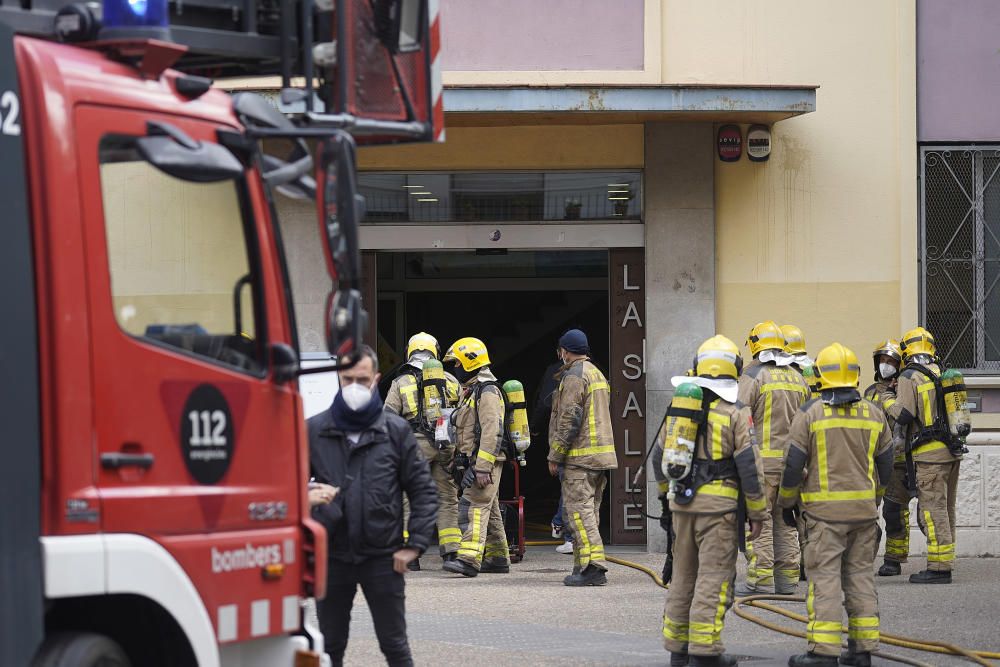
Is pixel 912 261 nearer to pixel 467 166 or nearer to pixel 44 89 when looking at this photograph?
pixel 467 166

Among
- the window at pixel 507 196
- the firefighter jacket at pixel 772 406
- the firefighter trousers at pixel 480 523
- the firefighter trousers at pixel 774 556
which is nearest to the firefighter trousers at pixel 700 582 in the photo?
the firefighter trousers at pixel 774 556

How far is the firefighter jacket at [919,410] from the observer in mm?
12414

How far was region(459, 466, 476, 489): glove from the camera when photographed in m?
12.8

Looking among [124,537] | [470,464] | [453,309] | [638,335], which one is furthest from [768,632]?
[453,309]

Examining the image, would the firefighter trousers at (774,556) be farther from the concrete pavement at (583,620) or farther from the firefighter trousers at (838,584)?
the firefighter trousers at (838,584)

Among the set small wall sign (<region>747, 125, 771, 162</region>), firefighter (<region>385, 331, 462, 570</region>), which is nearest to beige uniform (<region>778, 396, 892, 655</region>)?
firefighter (<region>385, 331, 462, 570</region>)

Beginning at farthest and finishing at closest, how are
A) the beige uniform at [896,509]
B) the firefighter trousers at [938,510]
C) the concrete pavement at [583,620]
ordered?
the beige uniform at [896,509], the firefighter trousers at [938,510], the concrete pavement at [583,620]

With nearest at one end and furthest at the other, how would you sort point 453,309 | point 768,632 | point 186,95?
point 186,95 < point 768,632 < point 453,309

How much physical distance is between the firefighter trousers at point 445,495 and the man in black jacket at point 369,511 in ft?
20.0

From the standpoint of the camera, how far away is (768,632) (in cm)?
998

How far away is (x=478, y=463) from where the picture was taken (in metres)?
12.6

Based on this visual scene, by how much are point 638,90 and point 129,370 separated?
9.41m

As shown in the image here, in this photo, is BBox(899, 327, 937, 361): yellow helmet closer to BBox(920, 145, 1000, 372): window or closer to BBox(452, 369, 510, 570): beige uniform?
BBox(920, 145, 1000, 372): window

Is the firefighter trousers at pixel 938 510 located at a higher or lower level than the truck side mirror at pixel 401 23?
lower
